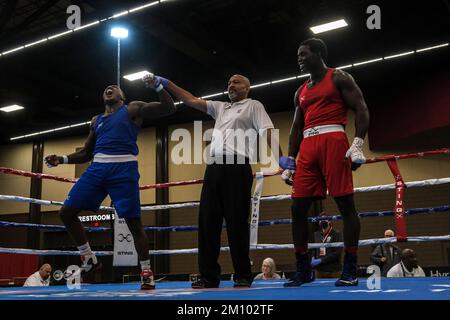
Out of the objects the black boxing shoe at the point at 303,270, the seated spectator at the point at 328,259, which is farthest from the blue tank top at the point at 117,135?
the seated spectator at the point at 328,259

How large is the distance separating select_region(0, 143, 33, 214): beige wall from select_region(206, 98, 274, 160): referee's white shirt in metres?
11.2

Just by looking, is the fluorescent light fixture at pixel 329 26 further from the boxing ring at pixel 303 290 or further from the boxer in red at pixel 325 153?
the boxer in red at pixel 325 153

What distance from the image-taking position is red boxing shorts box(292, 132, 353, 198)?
7.73ft

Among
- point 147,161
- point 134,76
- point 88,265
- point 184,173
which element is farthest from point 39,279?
point 147,161

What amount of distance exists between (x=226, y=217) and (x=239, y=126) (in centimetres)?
51

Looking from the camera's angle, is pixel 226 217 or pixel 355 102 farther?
→ pixel 226 217

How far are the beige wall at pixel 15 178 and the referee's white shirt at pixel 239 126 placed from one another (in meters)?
11.2

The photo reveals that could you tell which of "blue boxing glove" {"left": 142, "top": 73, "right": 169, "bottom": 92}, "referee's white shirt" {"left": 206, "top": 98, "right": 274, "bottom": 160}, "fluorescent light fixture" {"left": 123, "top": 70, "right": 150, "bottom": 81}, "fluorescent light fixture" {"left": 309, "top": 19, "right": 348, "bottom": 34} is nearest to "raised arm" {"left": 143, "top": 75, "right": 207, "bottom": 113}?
"blue boxing glove" {"left": 142, "top": 73, "right": 169, "bottom": 92}

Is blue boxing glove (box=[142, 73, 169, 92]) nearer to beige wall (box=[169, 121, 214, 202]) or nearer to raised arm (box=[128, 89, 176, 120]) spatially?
raised arm (box=[128, 89, 176, 120])

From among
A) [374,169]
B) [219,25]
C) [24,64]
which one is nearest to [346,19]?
[219,25]

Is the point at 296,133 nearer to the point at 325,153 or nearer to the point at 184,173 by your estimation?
the point at 325,153

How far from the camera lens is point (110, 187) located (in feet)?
9.19
